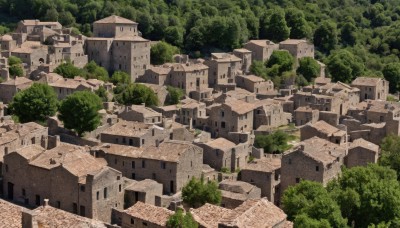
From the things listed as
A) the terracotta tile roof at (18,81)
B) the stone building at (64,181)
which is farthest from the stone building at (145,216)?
the terracotta tile roof at (18,81)

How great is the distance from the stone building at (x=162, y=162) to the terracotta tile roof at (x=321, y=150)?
656cm

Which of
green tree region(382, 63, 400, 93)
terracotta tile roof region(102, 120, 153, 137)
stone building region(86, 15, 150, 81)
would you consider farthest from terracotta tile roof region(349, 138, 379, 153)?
green tree region(382, 63, 400, 93)

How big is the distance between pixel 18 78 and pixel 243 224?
1441 inches

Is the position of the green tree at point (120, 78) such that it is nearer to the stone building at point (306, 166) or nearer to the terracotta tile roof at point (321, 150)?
the terracotta tile roof at point (321, 150)

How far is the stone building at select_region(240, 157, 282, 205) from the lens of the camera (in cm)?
4575

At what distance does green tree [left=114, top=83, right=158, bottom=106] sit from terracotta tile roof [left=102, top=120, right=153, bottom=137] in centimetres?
1127

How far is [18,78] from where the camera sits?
63125 millimetres

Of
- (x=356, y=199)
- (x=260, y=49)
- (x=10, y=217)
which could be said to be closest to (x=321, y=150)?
(x=356, y=199)

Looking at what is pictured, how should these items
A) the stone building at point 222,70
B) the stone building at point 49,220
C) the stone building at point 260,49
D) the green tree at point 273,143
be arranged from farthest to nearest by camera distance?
the stone building at point 260,49 → the stone building at point 222,70 → the green tree at point 273,143 → the stone building at point 49,220

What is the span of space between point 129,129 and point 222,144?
668 centimetres

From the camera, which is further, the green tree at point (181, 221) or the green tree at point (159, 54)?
the green tree at point (159, 54)

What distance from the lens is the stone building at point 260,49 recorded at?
8194cm

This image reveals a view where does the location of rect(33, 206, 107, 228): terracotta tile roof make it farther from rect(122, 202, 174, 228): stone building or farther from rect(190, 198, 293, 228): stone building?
rect(122, 202, 174, 228): stone building

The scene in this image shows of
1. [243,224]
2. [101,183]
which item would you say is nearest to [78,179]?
[101,183]
